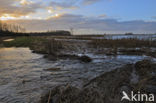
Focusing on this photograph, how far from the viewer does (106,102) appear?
11.6 feet

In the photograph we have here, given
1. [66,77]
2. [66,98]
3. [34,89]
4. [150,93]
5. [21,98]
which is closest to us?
[66,98]

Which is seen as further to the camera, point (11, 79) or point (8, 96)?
point (11, 79)

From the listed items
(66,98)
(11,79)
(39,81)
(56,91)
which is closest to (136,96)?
(66,98)

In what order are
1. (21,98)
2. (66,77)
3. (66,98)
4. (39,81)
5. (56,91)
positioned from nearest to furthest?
(66,98) < (56,91) < (21,98) < (39,81) < (66,77)

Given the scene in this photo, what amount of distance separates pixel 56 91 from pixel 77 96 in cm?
78

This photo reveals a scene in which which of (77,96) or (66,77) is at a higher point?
(77,96)

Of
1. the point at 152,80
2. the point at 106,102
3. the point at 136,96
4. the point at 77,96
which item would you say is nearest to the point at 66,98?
the point at 77,96

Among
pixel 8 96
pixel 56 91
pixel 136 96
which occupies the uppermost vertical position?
pixel 56 91

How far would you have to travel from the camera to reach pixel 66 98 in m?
3.43

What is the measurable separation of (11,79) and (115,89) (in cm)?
564

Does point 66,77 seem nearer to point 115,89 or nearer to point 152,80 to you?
point 115,89

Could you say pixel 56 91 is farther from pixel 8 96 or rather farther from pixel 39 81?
pixel 39 81

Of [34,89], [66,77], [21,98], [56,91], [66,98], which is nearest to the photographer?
[66,98]

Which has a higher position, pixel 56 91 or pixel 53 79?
pixel 56 91
